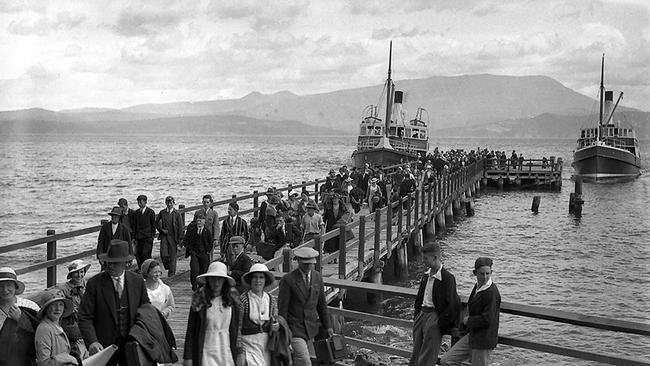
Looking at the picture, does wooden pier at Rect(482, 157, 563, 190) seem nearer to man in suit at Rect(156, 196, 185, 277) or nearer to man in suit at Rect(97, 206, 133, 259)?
man in suit at Rect(156, 196, 185, 277)

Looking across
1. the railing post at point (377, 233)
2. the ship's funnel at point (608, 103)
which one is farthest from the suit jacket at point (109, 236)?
the ship's funnel at point (608, 103)

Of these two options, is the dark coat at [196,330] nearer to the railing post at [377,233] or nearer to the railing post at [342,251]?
the railing post at [342,251]

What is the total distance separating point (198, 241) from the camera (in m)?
11.0

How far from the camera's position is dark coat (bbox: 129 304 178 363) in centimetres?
517

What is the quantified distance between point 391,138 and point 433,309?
165 ft

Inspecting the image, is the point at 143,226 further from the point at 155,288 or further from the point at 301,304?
the point at 301,304

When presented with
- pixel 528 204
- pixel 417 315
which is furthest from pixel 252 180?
pixel 417 315

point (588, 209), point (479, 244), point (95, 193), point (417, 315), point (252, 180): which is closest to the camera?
point (417, 315)

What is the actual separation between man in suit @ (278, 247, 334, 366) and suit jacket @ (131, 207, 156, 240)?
6396 millimetres

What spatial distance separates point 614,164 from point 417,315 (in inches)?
2489

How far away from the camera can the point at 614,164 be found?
209ft

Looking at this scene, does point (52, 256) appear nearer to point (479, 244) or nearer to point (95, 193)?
point (479, 244)

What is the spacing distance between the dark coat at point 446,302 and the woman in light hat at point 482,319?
163 millimetres

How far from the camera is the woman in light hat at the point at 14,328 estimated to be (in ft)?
16.5
